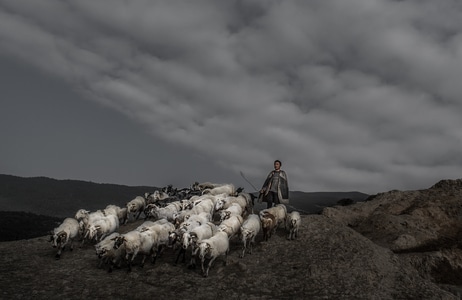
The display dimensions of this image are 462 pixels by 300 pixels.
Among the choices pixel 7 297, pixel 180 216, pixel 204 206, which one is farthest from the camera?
pixel 204 206

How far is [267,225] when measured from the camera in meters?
13.4

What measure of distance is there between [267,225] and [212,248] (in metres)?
3.42

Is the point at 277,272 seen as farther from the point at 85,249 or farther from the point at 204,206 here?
the point at 85,249

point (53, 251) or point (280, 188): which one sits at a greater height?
point (280, 188)

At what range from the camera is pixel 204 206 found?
1559 centimetres

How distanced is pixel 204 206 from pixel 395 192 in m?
15.1

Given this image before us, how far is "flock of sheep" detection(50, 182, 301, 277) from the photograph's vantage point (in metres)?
10.8

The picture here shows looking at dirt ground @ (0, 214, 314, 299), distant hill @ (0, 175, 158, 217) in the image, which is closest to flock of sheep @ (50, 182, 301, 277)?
dirt ground @ (0, 214, 314, 299)

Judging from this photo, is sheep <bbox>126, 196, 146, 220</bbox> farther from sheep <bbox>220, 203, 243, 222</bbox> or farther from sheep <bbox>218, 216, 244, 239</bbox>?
sheep <bbox>218, 216, 244, 239</bbox>

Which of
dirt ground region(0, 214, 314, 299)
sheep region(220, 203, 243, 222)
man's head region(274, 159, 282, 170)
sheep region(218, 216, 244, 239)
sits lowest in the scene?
dirt ground region(0, 214, 314, 299)

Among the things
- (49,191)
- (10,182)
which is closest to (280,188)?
(49,191)

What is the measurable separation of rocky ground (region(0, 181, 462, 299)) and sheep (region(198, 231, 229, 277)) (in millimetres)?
385

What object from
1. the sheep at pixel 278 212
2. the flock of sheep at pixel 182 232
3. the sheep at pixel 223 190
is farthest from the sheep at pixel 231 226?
the sheep at pixel 223 190

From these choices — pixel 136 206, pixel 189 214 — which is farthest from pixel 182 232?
pixel 136 206
